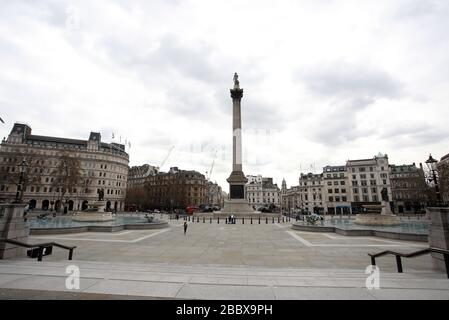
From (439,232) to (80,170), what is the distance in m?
98.2

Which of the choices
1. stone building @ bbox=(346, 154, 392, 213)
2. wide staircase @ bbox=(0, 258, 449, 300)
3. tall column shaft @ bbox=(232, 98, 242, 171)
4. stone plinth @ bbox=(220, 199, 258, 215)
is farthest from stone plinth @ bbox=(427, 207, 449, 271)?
stone building @ bbox=(346, 154, 392, 213)

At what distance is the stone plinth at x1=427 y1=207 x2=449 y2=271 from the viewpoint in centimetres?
895

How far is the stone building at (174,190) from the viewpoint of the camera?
320 ft

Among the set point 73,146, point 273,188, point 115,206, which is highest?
point 73,146

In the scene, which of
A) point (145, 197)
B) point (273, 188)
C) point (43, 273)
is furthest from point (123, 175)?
point (43, 273)

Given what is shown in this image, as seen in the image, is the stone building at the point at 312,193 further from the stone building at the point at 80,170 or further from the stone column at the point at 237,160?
the stone building at the point at 80,170

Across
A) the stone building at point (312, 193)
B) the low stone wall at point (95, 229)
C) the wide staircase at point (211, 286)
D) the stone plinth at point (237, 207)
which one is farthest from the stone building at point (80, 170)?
the stone building at point (312, 193)

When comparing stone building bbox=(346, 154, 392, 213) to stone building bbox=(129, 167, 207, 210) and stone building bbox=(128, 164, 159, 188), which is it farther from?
stone building bbox=(128, 164, 159, 188)

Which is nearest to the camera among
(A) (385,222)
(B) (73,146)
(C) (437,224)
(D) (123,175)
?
(C) (437,224)
